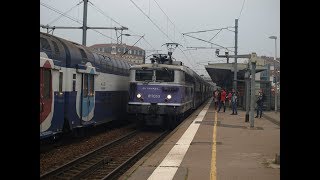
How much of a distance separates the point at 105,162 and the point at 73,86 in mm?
3146

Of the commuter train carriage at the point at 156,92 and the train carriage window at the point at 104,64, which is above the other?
the train carriage window at the point at 104,64

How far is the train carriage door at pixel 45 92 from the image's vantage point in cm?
1083

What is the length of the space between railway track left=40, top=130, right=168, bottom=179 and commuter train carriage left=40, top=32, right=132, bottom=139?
3.93 ft

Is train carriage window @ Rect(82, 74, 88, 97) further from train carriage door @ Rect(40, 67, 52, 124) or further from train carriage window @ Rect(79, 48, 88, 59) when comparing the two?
train carriage door @ Rect(40, 67, 52, 124)

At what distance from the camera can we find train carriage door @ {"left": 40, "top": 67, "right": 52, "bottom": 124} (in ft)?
35.5

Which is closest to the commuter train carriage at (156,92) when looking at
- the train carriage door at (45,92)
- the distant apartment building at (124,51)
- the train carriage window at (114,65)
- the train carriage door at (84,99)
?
the train carriage window at (114,65)

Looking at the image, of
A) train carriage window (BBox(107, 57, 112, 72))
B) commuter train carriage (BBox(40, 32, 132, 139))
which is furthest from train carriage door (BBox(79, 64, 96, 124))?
train carriage window (BBox(107, 57, 112, 72))

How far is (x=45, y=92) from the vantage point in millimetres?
11117

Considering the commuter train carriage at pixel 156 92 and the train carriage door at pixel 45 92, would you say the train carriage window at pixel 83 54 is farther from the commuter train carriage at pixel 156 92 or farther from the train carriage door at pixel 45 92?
the commuter train carriage at pixel 156 92

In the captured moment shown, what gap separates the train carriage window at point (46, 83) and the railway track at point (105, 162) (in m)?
1.82

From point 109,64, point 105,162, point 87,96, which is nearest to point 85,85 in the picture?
point 87,96

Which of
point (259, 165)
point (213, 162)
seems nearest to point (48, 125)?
point (213, 162)

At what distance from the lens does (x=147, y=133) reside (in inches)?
743
